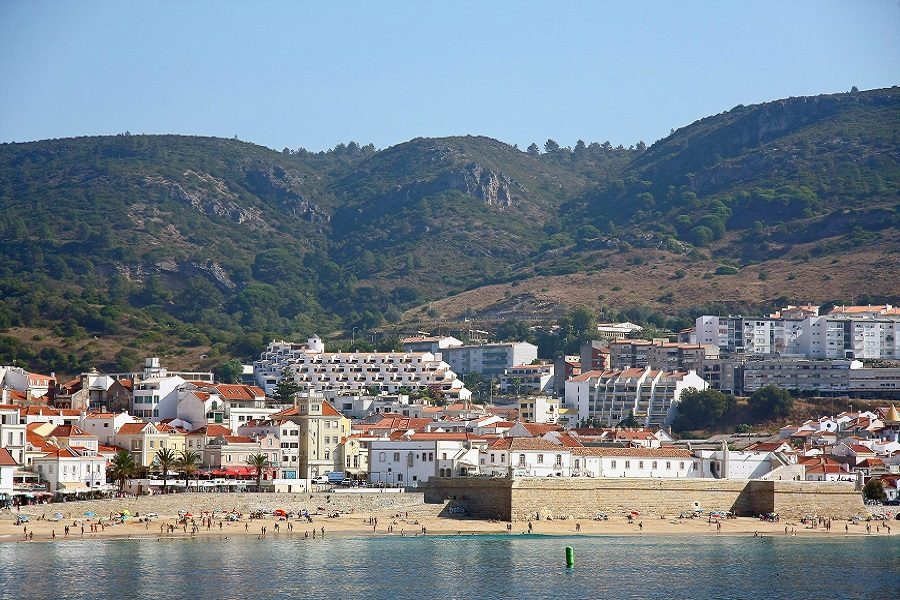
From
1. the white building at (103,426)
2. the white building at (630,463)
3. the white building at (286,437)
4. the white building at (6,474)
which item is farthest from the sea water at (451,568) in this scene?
the white building at (103,426)

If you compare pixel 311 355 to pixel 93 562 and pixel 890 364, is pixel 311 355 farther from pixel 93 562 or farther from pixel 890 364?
pixel 93 562

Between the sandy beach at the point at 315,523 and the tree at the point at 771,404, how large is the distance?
4174 centimetres

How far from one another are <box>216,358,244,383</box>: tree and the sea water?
6331 centimetres

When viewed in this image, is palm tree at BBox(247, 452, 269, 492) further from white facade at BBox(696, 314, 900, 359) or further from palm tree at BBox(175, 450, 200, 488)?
white facade at BBox(696, 314, 900, 359)

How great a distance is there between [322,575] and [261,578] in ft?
8.26

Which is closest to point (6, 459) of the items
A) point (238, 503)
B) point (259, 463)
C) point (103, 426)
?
point (238, 503)

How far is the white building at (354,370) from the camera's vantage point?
470 feet

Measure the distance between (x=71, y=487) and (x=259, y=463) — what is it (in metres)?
9.61

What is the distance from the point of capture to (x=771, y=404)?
13038 centimetres

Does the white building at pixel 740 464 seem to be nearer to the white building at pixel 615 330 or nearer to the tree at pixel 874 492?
the tree at pixel 874 492

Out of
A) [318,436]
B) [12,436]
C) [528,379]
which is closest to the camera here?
[12,436]

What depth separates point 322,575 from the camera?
65.2 meters

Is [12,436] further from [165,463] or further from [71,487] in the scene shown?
[165,463]

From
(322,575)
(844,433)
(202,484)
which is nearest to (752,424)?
(844,433)
